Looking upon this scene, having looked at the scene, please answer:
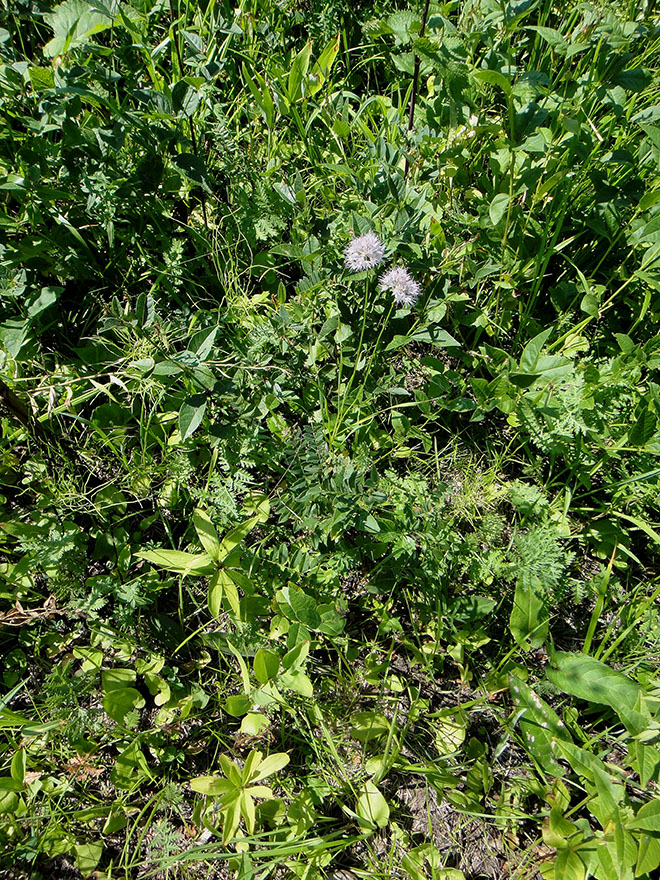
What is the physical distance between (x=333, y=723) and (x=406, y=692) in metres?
0.25

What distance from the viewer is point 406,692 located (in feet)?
6.23

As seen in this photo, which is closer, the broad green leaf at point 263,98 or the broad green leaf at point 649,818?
the broad green leaf at point 649,818

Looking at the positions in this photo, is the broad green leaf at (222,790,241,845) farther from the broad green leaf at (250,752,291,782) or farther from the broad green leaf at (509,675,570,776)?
the broad green leaf at (509,675,570,776)

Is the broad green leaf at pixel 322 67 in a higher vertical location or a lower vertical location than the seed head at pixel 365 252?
A: higher

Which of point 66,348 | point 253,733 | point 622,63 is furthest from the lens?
point 66,348

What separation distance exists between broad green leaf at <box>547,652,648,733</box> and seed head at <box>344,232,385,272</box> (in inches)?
51.1

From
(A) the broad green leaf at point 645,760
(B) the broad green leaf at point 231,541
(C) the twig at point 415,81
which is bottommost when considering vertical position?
(B) the broad green leaf at point 231,541

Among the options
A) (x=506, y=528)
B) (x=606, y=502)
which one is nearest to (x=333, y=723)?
(x=506, y=528)

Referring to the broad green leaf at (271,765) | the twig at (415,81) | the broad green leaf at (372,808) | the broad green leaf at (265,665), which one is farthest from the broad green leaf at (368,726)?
the twig at (415,81)

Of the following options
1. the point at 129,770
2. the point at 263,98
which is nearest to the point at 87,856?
the point at 129,770

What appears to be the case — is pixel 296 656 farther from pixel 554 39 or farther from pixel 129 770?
pixel 554 39

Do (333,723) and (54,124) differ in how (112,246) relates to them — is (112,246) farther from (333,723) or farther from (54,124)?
(333,723)

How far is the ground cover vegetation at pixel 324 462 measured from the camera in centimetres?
171

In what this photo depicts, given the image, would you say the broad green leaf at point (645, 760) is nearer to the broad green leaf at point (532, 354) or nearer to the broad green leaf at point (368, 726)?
the broad green leaf at point (368, 726)
